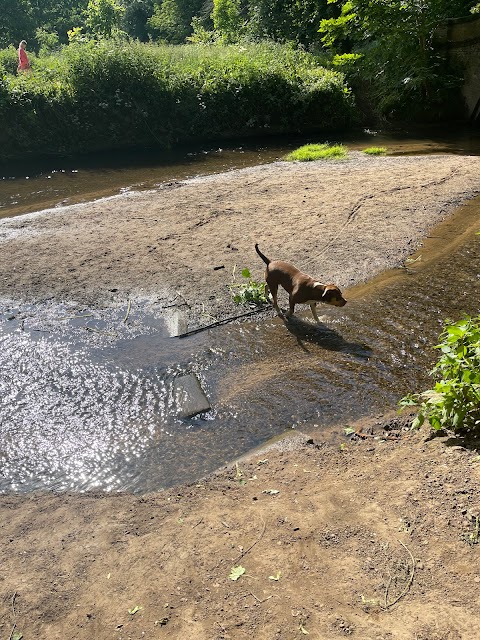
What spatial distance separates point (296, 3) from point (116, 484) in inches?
1019

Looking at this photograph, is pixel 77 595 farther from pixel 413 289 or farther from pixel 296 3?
pixel 296 3

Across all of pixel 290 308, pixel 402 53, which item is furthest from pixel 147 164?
pixel 290 308

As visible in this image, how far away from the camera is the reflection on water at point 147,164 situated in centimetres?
1541

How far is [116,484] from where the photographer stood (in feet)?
17.9

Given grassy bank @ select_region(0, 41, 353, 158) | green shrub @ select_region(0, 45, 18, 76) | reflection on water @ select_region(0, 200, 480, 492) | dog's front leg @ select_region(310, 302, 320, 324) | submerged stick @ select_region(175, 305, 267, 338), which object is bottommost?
reflection on water @ select_region(0, 200, 480, 492)

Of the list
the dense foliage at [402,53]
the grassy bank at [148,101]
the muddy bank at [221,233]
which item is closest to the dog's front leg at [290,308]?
the muddy bank at [221,233]

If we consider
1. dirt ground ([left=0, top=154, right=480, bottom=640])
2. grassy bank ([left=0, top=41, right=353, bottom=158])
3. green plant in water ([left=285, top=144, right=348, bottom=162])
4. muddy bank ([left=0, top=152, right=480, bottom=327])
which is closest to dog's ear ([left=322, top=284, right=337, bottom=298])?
muddy bank ([left=0, top=152, right=480, bottom=327])

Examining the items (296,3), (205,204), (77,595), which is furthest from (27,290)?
(296,3)

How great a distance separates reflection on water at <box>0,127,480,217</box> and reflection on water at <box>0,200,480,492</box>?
7.49 metres

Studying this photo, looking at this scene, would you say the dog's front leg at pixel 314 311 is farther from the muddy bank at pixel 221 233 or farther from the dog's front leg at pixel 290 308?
the muddy bank at pixel 221 233

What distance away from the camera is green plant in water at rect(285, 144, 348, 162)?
626 inches

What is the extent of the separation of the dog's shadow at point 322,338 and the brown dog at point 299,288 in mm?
151

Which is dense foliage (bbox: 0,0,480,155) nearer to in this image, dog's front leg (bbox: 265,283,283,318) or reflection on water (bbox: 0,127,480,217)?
reflection on water (bbox: 0,127,480,217)

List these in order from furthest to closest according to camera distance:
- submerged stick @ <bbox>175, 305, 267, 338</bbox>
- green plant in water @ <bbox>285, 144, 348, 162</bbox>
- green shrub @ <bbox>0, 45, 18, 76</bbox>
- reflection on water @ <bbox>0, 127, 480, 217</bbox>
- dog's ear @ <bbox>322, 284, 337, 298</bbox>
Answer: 1. green shrub @ <bbox>0, 45, 18, 76</bbox>
2. green plant in water @ <bbox>285, 144, 348, 162</bbox>
3. reflection on water @ <bbox>0, 127, 480, 217</bbox>
4. submerged stick @ <bbox>175, 305, 267, 338</bbox>
5. dog's ear @ <bbox>322, 284, 337, 298</bbox>
